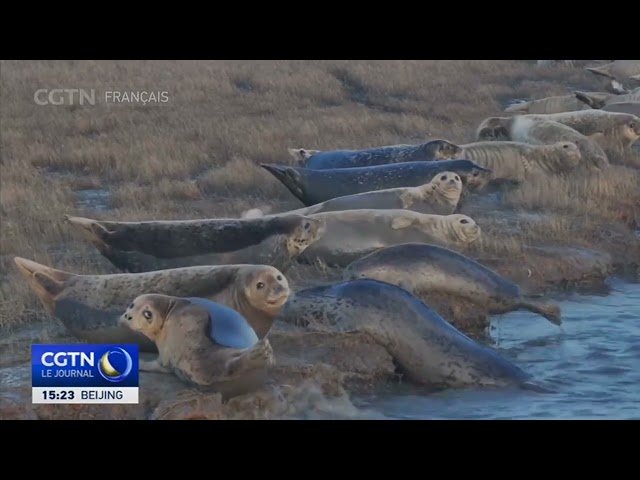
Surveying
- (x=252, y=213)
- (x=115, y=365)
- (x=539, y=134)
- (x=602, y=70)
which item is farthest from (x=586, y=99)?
(x=115, y=365)

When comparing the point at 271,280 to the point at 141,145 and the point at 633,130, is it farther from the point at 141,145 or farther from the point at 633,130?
the point at 633,130

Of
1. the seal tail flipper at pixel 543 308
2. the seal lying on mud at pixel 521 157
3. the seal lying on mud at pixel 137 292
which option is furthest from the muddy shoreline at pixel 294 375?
the seal lying on mud at pixel 521 157

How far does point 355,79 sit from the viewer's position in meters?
22.4

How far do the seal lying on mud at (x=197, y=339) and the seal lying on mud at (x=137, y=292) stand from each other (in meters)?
0.25

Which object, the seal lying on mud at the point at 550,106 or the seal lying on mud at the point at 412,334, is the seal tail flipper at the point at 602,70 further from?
the seal lying on mud at the point at 412,334

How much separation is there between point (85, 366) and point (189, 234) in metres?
2.32

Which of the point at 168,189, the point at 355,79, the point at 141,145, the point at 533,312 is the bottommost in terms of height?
the point at 533,312

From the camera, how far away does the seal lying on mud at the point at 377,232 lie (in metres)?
12.2

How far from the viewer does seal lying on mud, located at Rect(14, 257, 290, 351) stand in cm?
990

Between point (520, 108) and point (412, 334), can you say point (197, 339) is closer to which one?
point (412, 334)

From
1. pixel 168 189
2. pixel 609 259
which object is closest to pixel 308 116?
pixel 168 189

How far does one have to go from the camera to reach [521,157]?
53.3ft

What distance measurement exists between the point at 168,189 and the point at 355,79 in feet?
26.1

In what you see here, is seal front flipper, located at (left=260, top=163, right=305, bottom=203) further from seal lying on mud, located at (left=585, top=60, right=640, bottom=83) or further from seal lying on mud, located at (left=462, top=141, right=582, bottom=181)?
seal lying on mud, located at (left=585, top=60, right=640, bottom=83)
